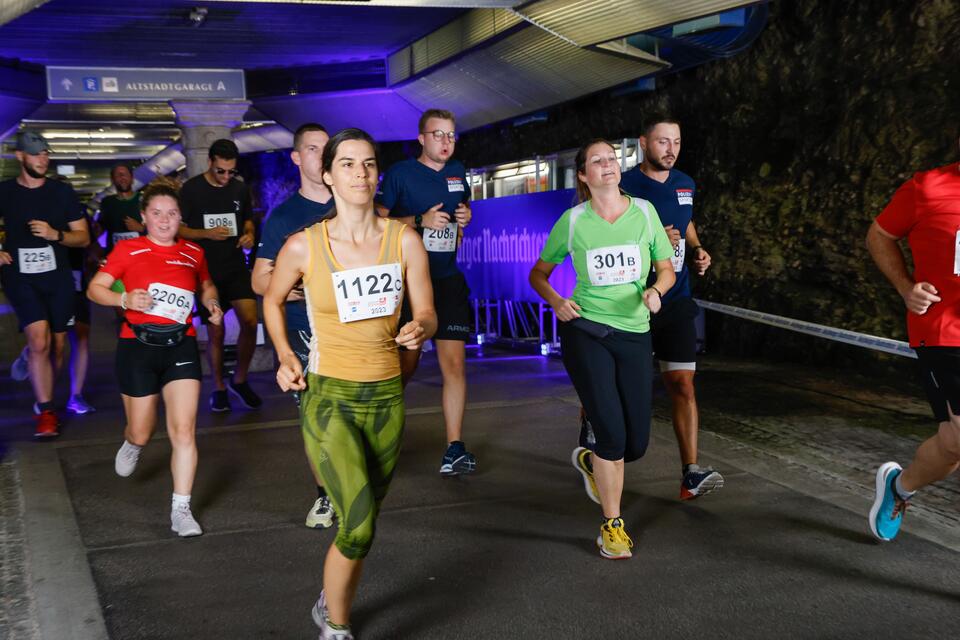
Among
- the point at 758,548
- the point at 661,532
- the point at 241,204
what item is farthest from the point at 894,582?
the point at 241,204

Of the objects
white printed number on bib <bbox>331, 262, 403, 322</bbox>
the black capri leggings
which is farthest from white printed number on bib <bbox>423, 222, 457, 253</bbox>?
white printed number on bib <bbox>331, 262, 403, 322</bbox>

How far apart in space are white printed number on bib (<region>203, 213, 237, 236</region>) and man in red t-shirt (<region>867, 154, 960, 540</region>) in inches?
196

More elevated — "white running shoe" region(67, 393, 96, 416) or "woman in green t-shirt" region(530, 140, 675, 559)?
"woman in green t-shirt" region(530, 140, 675, 559)

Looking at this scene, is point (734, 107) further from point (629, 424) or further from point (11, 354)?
point (11, 354)

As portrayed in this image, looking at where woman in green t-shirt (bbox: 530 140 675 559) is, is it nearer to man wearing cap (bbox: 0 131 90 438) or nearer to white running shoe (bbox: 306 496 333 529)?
white running shoe (bbox: 306 496 333 529)

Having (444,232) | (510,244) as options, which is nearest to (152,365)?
(444,232)

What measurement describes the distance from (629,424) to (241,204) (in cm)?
443

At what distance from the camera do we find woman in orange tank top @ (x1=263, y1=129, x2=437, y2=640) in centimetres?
300

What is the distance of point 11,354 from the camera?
40.1 ft

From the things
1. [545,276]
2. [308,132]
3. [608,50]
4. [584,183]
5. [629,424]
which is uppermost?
[608,50]

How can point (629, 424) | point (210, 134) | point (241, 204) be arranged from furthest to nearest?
point (210, 134) → point (241, 204) → point (629, 424)

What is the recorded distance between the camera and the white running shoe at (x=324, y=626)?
3.07 meters

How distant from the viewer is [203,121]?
52.0ft

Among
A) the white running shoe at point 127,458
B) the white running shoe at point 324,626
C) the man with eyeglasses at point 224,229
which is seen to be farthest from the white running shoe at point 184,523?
the man with eyeglasses at point 224,229
